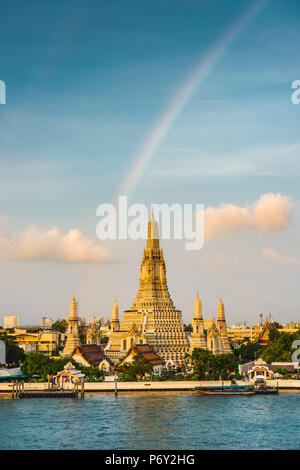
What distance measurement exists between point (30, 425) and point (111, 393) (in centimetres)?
2634

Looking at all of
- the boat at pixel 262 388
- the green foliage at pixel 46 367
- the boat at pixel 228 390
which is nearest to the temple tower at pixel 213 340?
the green foliage at pixel 46 367

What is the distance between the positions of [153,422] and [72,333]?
52462mm

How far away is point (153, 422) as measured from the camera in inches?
2313

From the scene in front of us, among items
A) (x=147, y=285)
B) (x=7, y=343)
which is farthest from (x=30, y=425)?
(x=147, y=285)

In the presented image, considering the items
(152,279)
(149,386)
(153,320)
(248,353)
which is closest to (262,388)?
(149,386)

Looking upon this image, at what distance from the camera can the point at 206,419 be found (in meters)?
60.1

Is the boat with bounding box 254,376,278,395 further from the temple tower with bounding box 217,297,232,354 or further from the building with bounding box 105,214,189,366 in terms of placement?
the temple tower with bounding box 217,297,232,354

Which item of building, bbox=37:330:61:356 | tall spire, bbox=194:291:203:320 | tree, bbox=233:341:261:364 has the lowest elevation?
tree, bbox=233:341:261:364

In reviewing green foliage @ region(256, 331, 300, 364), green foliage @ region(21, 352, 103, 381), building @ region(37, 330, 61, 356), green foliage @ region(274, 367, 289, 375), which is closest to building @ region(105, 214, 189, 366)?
green foliage @ region(21, 352, 103, 381)

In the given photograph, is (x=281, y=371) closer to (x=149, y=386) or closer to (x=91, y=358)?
(x=149, y=386)

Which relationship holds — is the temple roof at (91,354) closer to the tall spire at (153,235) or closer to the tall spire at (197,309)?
the tall spire at (197,309)

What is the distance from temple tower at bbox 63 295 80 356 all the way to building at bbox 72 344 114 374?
4929mm

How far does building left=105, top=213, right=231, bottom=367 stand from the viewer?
106 metres

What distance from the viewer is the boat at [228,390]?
8056 cm
